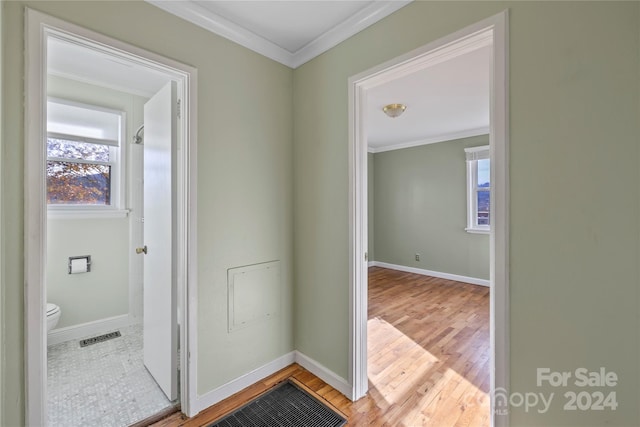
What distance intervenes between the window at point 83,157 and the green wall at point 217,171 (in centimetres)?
167

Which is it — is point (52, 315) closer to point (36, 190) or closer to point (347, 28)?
point (36, 190)

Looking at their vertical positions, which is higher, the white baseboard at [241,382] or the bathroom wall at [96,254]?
the bathroom wall at [96,254]

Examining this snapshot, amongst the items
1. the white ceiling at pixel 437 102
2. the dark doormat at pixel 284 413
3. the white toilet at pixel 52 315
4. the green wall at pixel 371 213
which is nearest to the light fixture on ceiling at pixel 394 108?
the white ceiling at pixel 437 102

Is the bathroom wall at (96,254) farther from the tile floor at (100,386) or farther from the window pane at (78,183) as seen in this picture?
the tile floor at (100,386)

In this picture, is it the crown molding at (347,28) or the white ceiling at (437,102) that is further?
the white ceiling at (437,102)

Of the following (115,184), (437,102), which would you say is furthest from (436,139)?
(115,184)

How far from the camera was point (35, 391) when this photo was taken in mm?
1253

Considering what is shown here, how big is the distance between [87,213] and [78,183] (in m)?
0.31

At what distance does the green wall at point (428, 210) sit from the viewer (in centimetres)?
473
